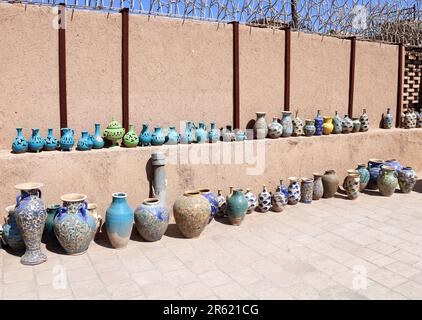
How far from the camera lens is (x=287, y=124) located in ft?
23.3

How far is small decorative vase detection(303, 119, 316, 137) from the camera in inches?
286

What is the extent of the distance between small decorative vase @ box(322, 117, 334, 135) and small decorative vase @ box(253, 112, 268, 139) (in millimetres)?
1301

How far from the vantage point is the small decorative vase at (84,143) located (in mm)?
5246

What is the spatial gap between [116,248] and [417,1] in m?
8.12

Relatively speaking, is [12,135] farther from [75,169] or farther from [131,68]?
[131,68]

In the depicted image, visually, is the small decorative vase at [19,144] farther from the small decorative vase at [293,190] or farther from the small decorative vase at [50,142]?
the small decorative vase at [293,190]

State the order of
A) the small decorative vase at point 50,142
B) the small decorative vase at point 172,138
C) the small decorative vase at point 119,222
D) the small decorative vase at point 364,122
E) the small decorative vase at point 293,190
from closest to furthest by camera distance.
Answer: the small decorative vase at point 119,222
the small decorative vase at point 50,142
the small decorative vase at point 172,138
the small decorative vase at point 293,190
the small decorative vase at point 364,122

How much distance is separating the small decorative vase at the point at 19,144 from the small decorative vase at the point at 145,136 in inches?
57.9

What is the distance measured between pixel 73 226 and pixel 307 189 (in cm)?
379

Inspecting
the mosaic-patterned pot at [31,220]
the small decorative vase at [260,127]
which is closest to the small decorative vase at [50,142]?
A: the mosaic-patterned pot at [31,220]

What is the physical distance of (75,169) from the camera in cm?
507

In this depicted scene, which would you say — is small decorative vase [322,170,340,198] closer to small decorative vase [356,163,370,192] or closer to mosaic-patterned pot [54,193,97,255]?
small decorative vase [356,163,370,192]

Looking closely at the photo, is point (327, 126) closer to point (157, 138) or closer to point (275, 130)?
point (275, 130)
